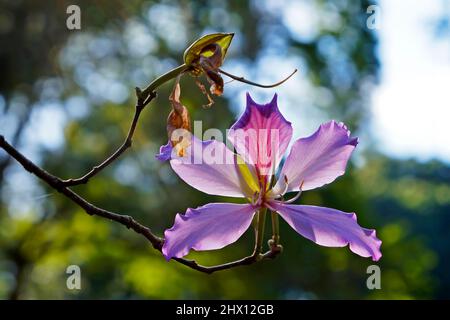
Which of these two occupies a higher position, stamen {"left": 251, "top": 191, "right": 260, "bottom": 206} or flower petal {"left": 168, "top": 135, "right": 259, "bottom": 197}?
flower petal {"left": 168, "top": 135, "right": 259, "bottom": 197}

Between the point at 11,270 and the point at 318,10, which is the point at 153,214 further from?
the point at 318,10

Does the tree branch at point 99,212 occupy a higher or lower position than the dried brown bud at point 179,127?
lower

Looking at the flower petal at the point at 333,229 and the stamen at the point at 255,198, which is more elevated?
the stamen at the point at 255,198

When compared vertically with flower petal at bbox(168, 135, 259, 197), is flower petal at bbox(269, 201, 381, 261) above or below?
below

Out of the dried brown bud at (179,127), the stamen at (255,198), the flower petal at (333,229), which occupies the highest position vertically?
the dried brown bud at (179,127)

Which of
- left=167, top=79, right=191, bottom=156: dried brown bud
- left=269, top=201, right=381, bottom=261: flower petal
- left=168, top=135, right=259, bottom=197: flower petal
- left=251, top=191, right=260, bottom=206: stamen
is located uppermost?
left=167, top=79, right=191, bottom=156: dried brown bud
